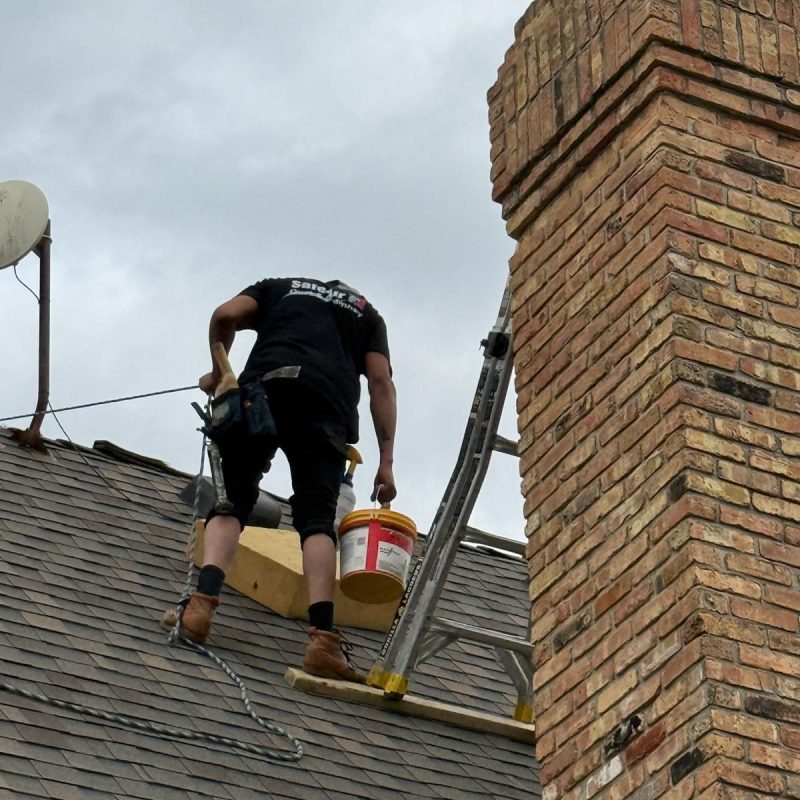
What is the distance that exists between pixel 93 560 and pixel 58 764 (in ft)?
7.39

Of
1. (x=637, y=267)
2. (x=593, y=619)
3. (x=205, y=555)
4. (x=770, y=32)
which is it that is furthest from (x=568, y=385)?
(x=205, y=555)

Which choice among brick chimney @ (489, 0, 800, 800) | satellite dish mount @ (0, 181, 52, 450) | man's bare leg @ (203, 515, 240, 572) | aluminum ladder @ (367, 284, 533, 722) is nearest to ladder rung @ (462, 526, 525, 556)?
aluminum ladder @ (367, 284, 533, 722)

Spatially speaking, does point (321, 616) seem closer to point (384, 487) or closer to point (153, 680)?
point (384, 487)

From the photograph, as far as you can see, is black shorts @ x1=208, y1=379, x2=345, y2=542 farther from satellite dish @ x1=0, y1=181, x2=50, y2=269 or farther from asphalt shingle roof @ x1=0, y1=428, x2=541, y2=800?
satellite dish @ x1=0, y1=181, x2=50, y2=269

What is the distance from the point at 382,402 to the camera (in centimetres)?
892

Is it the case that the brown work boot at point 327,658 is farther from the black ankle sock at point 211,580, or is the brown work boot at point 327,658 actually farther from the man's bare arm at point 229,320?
the man's bare arm at point 229,320

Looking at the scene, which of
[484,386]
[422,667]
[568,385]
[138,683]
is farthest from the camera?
[422,667]

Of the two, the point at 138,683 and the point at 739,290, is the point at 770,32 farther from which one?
the point at 138,683

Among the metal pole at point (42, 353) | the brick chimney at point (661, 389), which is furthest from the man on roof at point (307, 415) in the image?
the brick chimney at point (661, 389)

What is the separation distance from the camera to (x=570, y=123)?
6.31 meters

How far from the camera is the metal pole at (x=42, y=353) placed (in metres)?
9.73

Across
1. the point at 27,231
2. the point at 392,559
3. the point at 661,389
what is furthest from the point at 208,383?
the point at 661,389

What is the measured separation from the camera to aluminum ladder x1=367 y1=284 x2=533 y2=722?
805 cm

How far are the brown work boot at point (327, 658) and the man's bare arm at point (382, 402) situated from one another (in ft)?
3.53
